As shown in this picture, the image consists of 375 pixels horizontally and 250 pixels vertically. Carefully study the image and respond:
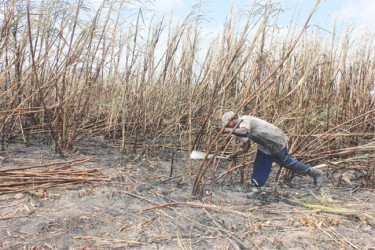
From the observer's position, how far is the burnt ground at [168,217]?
1.59 metres

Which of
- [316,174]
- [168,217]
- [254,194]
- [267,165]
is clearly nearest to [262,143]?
[267,165]

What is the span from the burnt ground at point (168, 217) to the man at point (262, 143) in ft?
0.55

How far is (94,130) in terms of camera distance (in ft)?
11.3

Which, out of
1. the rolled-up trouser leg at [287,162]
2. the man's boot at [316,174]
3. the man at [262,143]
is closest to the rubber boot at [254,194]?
the man at [262,143]

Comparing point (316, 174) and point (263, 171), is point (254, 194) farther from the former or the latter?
point (316, 174)

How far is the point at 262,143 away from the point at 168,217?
0.87 m

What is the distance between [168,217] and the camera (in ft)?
6.11

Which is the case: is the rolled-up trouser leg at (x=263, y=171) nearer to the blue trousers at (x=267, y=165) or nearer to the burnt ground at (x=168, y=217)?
the blue trousers at (x=267, y=165)

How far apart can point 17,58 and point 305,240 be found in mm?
2394

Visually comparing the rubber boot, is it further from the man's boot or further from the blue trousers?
the man's boot

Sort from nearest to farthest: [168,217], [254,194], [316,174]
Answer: [168,217] < [254,194] < [316,174]

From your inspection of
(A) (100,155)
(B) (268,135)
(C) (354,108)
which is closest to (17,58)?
(A) (100,155)

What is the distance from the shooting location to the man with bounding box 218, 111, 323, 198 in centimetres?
225

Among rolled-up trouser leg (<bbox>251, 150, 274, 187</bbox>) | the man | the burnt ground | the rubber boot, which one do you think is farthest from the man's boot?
the rubber boot
